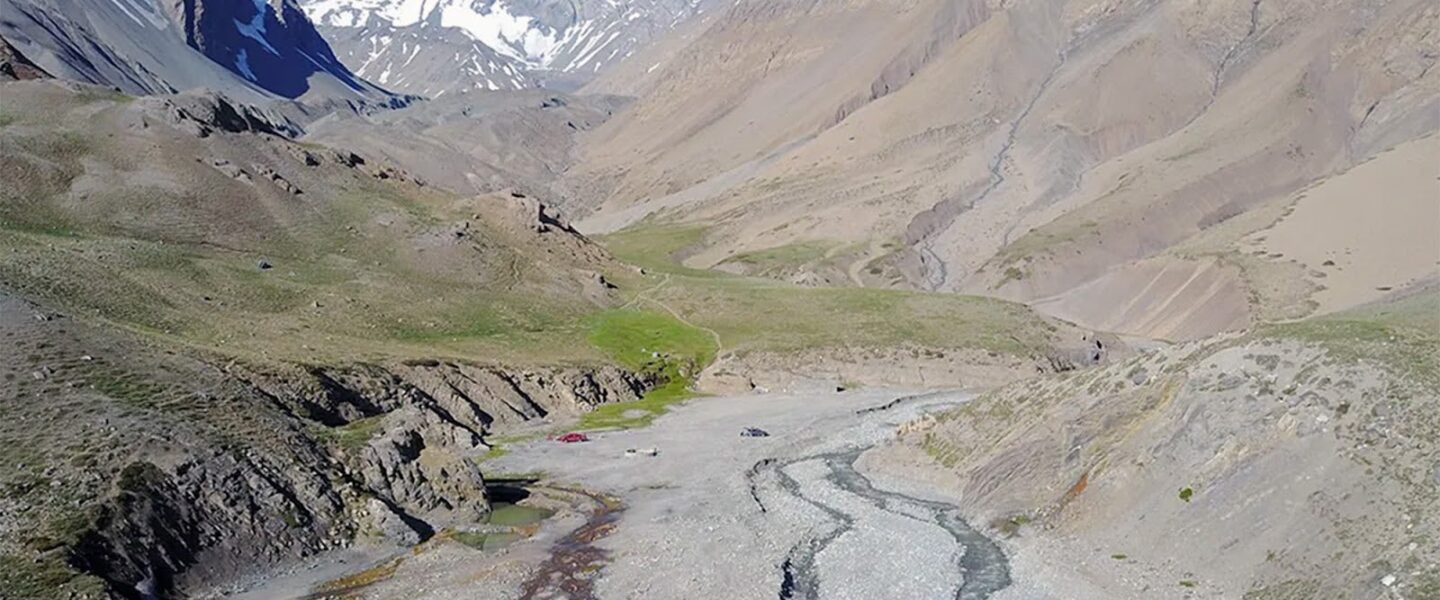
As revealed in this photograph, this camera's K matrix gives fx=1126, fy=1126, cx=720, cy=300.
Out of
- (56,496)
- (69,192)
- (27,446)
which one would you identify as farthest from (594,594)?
(69,192)

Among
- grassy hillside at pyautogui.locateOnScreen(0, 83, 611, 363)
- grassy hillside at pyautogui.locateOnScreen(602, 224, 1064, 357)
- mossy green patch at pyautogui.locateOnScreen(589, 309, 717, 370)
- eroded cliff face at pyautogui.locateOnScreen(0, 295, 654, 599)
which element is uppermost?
grassy hillside at pyautogui.locateOnScreen(0, 83, 611, 363)

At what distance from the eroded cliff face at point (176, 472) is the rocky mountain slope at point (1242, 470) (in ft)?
99.8

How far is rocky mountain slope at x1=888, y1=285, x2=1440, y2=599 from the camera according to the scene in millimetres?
42750

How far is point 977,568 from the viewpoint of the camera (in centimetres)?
4991

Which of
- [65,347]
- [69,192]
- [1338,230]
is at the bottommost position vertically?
[1338,230]

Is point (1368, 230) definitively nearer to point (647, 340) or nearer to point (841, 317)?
point (841, 317)

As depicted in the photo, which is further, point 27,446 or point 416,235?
point 416,235

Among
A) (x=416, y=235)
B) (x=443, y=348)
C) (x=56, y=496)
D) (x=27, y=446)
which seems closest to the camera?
(x=56, y=496)

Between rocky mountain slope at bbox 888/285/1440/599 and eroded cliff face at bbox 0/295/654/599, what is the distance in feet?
99.8

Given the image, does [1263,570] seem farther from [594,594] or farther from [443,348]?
[443,348]

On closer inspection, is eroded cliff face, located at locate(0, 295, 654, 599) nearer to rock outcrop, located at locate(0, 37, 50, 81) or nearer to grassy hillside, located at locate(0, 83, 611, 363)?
grassy hillside, located at locate(0, 83, 611, 363)

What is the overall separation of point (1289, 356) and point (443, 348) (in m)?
71.4

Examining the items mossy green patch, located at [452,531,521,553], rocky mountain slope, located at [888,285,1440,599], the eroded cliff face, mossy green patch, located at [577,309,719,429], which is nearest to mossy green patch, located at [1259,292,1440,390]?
rocky mountain slope, located at [888,285,1440,599]

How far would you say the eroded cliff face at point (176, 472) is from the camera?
44.4 m
